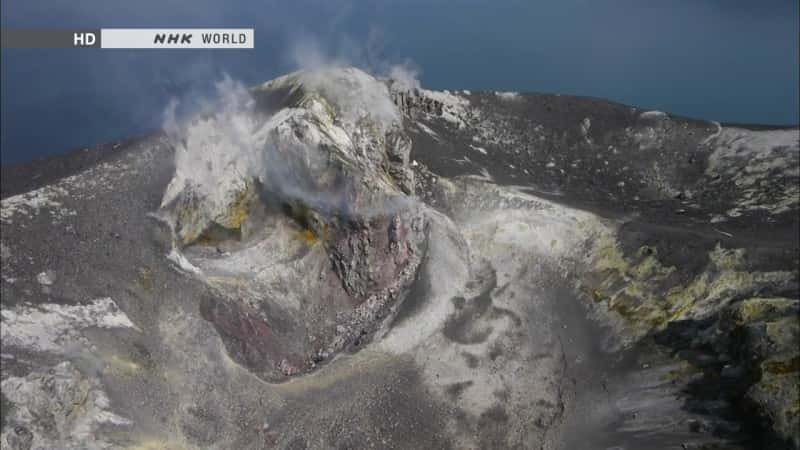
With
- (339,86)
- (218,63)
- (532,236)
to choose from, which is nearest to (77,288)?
(339,86)

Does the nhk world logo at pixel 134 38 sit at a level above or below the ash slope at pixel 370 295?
above

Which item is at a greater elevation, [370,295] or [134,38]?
[134,38]

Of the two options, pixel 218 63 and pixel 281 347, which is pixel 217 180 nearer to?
pixel 281 347

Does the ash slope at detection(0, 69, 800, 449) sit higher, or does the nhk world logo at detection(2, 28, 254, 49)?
the nhk world logo at detection(2, 28, 254, 49)

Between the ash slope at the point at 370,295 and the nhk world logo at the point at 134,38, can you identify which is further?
the nhk world logo at the point at 134,38
